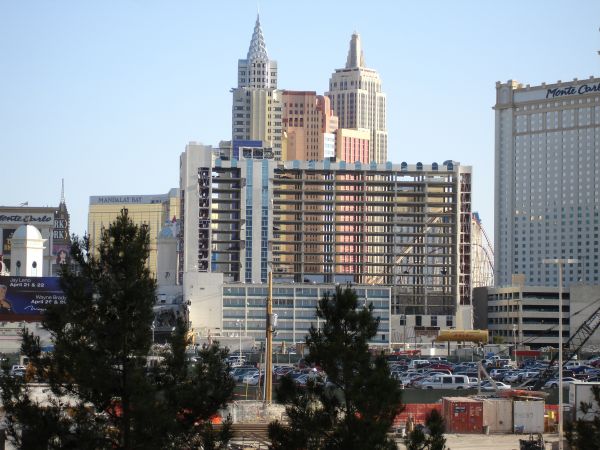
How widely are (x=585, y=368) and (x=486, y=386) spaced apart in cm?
2464

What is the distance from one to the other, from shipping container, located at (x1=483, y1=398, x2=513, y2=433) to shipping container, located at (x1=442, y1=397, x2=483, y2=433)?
394mm

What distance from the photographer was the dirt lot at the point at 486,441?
7222 centimetres

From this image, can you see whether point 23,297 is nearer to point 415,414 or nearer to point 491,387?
point 491,387

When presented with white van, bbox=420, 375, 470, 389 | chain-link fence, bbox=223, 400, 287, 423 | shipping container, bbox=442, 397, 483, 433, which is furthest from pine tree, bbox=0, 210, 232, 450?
white van, bbox=420, 375, 470, 389

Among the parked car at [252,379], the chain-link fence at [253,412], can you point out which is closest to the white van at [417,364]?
the parked car at [252,379]

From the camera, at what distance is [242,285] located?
188 m

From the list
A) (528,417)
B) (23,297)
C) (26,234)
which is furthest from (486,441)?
(26,234)

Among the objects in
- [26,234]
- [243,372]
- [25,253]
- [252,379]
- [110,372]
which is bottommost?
[252,379]

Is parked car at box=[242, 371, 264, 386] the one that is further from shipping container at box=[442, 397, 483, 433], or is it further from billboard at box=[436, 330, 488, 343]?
billboard at box=[436, 330, 488, 343]

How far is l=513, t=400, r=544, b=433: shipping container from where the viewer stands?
80625 mm

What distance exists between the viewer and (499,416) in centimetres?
8119

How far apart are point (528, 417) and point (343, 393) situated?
1510 inches

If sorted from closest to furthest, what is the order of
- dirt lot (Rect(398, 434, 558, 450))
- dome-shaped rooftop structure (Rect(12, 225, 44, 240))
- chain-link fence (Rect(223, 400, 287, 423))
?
dirt lot (Rect(398, 434, 558, 450)), chain-link fence (Rect(223, 400, 287, 423)), dome-shaped rooftop structure (Rect(12, 225, 44, 240))

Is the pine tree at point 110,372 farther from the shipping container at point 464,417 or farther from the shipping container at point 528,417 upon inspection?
the shipping container at point 528,417
